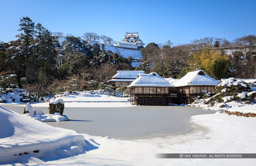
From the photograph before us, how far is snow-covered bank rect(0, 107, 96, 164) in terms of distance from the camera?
3905mm

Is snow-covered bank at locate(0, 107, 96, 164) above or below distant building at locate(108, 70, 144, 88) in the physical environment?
below

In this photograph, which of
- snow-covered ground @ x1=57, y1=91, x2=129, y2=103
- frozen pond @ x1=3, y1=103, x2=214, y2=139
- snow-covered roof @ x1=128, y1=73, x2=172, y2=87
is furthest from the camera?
snow-covered ground @ x1=57, y1=91, x2=129, y2=103

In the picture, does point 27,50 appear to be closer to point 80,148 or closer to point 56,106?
point 56,106

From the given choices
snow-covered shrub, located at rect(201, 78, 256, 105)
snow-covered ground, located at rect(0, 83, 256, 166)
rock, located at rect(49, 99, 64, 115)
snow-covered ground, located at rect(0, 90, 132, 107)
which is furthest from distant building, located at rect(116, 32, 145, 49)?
snow-covered ground, located at rect(0, 83, 256, 166)

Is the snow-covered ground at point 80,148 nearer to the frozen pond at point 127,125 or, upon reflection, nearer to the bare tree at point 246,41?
the frozen pond at point 127,125

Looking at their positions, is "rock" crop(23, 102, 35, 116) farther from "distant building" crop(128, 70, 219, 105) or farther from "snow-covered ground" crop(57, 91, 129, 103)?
"snow-covered ground" crop(57, 91, 129, 103)

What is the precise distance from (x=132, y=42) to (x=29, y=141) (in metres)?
84.8

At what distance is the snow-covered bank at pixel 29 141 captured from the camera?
391 cm

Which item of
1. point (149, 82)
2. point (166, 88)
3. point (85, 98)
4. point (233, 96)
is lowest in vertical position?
point (85, 98)

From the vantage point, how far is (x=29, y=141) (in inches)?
165

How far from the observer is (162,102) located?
31016mm

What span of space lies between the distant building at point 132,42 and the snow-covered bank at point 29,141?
78937mm

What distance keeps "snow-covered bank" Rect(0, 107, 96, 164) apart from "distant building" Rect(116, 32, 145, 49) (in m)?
78.9

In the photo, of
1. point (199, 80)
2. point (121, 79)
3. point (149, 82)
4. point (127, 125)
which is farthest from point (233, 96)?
point (121, 79)
